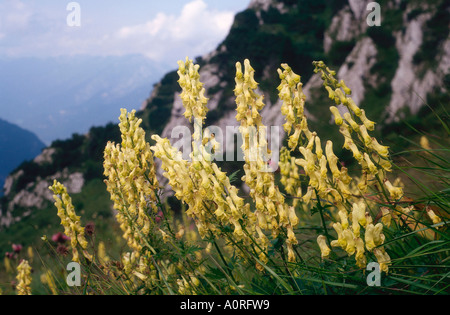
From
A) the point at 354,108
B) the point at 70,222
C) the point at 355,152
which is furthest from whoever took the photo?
the point at 70,222

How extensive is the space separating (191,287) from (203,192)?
0.93 m

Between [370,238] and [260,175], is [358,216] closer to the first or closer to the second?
[370,238]

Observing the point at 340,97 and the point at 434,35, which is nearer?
the point at 340,97

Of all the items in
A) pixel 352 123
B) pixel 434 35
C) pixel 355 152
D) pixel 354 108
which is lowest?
pixel 355 152

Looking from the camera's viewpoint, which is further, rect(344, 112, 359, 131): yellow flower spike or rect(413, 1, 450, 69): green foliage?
rect(413, 1, 450, 69): green foliage

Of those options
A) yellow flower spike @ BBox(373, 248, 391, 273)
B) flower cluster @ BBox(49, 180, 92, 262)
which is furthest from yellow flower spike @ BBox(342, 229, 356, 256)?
flower cluster @ BBox(49, 180, 92, 262)

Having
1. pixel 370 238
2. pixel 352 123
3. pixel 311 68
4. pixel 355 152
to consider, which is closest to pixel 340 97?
pixel 352 123

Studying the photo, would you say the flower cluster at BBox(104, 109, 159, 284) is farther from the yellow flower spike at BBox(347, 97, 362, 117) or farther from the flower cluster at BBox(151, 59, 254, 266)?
the yellow flower spike at BBox(347, 97, 362, 117)

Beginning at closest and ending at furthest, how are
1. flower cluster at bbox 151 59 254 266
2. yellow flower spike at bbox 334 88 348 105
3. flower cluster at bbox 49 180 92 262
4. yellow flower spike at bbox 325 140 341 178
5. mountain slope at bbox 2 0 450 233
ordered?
1. yellow flower spike at bbox 325 140 341 178
2. flower cluster at bbox 151 59 254 266
3. yellow flower spike at bbox 334 88 348 105
4. flower cluster at bbox 49 180 92 262
5. mountain slope at bbox 2 0 450 233

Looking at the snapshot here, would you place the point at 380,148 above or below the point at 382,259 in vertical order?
above

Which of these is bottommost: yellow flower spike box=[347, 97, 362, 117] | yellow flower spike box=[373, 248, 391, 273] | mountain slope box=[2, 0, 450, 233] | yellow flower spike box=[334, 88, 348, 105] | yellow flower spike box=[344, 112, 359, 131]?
yellow flower spike box=[373, 248, 391, 273]

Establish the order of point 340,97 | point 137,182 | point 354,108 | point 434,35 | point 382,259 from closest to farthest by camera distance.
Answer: point 382,259
point 354,108
point 340,97
point 137,182
point 434,35
